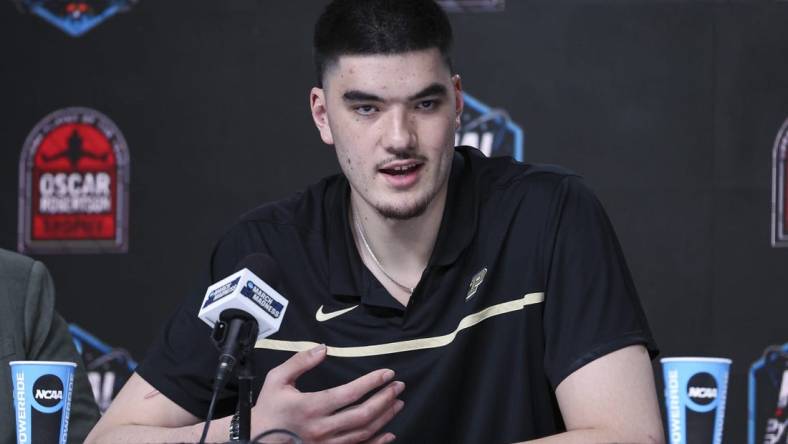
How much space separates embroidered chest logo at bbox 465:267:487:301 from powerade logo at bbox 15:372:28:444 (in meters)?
0.69

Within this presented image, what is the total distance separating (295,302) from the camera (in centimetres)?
193

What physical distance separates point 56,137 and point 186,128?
0.37 meters

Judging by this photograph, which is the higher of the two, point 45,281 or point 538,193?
point 538,193

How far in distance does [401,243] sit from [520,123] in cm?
130

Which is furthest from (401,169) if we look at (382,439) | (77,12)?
(77,12)

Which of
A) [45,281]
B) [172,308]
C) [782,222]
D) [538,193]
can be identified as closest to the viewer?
[538,193]

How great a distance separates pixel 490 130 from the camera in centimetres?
318

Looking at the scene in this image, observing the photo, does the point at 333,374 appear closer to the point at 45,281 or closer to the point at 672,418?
the point at 672,418

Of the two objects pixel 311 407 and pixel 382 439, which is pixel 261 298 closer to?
pixel 311 407

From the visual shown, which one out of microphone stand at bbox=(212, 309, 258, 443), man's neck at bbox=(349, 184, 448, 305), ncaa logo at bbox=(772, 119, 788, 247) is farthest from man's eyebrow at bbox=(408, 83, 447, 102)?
ncaa logo at bbox=(772, 119, 788, 247)

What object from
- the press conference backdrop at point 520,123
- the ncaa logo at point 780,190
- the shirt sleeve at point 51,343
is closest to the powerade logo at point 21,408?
the shirt sleeve at point 51,343

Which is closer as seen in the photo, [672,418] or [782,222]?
[672,418]

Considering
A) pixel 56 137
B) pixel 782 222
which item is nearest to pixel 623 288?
pixel 782 222

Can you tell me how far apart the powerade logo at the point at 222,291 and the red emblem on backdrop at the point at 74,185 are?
6.55 feet
